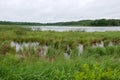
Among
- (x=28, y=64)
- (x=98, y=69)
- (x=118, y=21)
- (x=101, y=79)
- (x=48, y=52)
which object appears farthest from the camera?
(x=118, y=21)

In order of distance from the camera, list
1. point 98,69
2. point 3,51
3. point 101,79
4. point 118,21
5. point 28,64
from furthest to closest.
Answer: point 118,21 → point 3,51 → point 28,64 → point 98,69 → point 101,79

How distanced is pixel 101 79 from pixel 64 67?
1.05m

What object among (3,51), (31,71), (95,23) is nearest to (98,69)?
(31,71)

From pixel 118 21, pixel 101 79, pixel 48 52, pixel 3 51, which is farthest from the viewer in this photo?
pixel 118 21

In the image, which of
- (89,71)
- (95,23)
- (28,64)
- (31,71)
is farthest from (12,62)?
(95,23)

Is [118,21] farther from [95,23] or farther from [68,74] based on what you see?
[68,74]

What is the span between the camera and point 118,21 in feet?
193

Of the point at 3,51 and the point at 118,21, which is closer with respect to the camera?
the point at 3,51

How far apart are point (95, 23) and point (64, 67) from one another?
54769 mm

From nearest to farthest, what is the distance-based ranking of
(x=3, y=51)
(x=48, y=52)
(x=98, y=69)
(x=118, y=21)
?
(x=98, y=69), (x=3, y=51), (x=48, y=52), (x=118, y=21)

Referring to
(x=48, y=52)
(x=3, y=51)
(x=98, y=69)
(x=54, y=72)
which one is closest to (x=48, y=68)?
(x=54, y=72)

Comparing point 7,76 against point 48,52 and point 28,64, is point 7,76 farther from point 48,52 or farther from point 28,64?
point 48,52

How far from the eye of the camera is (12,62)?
6.30m

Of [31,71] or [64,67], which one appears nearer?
[31,71]
